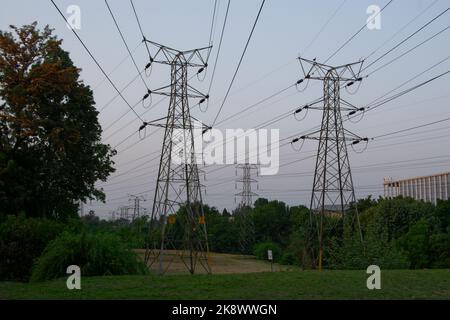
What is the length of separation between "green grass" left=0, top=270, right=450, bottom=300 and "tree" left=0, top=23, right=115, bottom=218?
1731 cm

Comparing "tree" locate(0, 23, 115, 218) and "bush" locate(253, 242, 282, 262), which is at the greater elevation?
"tree" locate(0, 23, 115, 218)

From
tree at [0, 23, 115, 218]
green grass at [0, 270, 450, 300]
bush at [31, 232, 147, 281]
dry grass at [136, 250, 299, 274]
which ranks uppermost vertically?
tree at [0, 23, 115, 218]

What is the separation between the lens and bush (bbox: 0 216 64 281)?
25.6 m

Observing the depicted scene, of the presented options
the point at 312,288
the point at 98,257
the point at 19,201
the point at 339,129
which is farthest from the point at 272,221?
the point at 312,288

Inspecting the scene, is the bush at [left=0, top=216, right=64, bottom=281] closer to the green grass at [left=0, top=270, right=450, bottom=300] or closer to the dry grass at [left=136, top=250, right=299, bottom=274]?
the green grass at [left=0, top=270, right=450, bottom=300]

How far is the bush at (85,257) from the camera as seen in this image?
2174 centimetres

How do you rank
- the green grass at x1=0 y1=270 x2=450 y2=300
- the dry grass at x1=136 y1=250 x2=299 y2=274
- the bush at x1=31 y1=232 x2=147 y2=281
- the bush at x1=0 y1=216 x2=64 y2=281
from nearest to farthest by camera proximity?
the green grass at x1=0 y1=270 x2=450 y2=300, the bush at x1=31 y1=232 x2=147 y2=281, the bush at x1=0 y1=216 x2=64 y2=281, the dry grass at x1=136 y1=250 x2=299 y2=274

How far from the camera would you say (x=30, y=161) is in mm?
36281

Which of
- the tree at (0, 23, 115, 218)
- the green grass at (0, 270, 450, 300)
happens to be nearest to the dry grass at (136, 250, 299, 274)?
the tree at (0, 23, 115, 218)

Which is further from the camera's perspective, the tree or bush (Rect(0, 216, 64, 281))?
the tree

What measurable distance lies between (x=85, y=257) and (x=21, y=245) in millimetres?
5541

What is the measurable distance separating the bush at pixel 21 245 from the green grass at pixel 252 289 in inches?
298

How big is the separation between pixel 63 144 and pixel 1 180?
4325 mm

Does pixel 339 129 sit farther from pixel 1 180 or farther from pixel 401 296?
pixel 401 296
